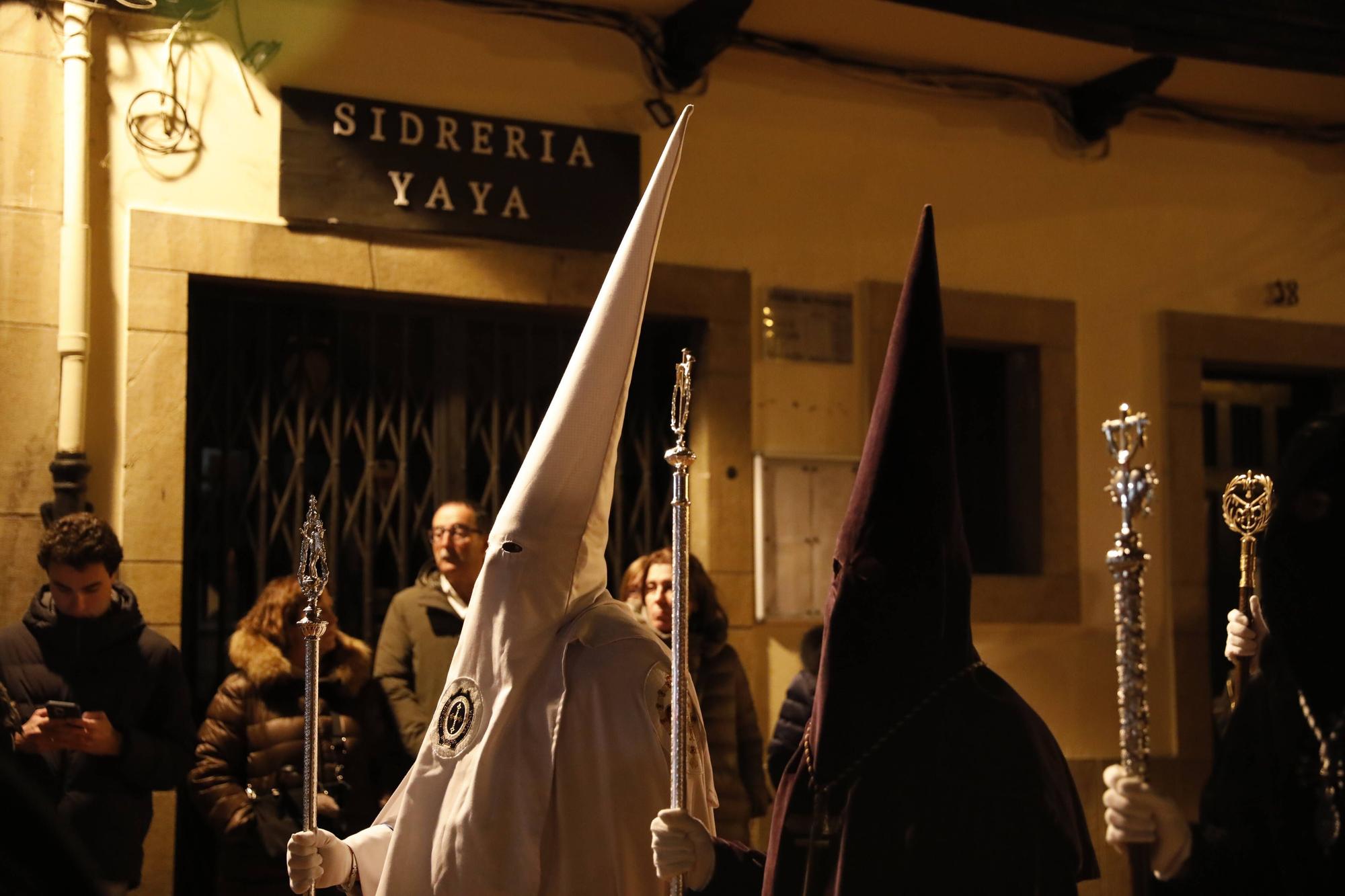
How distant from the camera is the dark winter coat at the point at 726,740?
520cm

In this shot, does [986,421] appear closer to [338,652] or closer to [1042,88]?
[1042,88]

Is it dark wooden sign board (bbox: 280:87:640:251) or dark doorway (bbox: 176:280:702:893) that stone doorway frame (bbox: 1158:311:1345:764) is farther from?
dark wooden sign board (bbox: 280:87:640:251)

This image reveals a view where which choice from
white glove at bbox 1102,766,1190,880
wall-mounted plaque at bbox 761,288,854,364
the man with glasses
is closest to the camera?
white glove at bbox 1102,766,1190,880

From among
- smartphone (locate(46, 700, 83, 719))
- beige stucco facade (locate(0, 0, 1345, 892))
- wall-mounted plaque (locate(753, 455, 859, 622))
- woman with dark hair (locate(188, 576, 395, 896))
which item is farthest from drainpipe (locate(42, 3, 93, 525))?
wall-mounted plaque (locate(753, 455, 859, 622))

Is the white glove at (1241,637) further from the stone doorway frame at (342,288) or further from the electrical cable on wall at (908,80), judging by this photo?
the electrical cable on wall at (908,80)

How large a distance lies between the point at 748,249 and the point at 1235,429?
9.09 feet

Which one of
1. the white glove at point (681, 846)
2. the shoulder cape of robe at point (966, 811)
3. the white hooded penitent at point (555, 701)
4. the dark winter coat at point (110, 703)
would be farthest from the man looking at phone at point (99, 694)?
the shoulder cape of robe at point (966, 811)

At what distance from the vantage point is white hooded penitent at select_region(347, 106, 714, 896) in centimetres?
297

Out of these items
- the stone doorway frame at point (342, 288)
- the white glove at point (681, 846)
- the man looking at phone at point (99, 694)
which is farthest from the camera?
the stone doorway frame at point (342, 288)

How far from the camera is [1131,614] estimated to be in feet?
7.18

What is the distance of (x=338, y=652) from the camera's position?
495 cm

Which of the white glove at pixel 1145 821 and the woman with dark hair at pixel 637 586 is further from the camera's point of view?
the woman with dark hair at pixel 637 586

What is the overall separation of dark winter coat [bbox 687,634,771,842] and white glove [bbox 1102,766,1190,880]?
9.96ft

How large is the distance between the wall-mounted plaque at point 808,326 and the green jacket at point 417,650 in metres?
1.95
